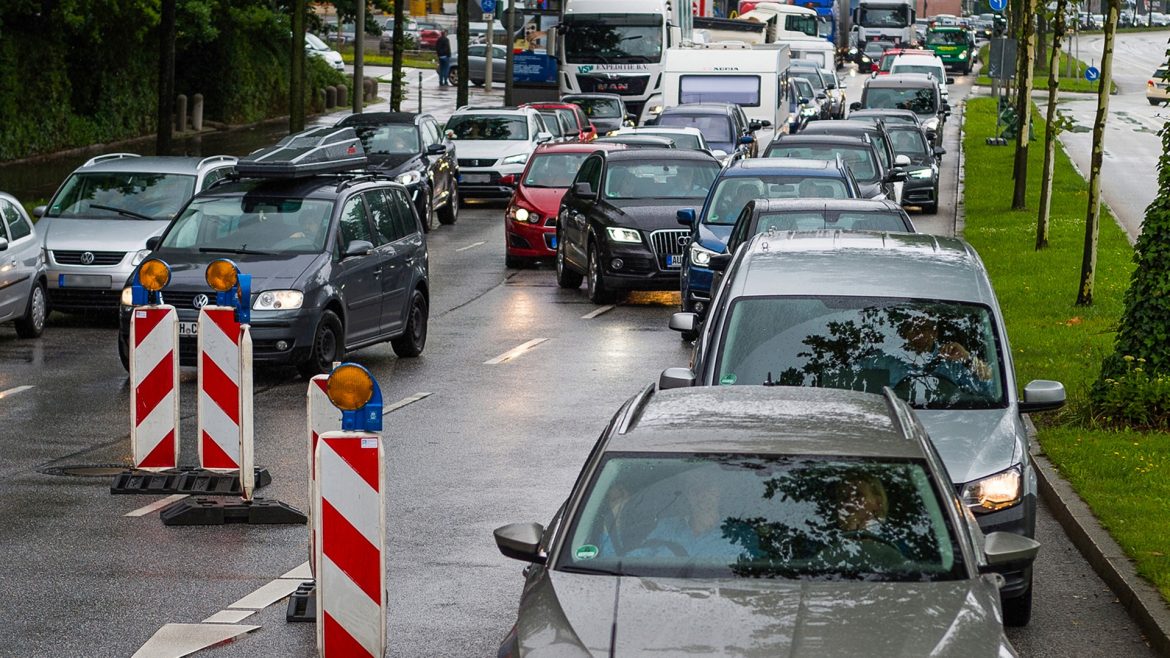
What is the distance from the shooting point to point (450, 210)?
35.7 m

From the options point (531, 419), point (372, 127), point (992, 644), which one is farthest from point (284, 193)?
point (372, 127)

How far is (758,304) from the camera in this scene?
9.88m

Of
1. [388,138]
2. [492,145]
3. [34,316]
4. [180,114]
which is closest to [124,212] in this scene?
[34,316]

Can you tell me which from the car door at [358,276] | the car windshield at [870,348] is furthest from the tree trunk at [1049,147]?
the car windshield at [870,348]

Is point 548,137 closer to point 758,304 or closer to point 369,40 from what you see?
point 758,304

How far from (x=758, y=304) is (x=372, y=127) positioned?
24.6 m

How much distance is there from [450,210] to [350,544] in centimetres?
2808

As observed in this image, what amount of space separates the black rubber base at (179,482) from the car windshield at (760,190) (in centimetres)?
961

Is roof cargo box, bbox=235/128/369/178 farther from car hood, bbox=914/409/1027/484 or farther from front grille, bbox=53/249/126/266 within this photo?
car hood, bbox=914/409/1027/484

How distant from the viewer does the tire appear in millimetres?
19172

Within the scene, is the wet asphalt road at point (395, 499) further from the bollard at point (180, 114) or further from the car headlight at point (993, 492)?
the bollard at point (180, 114)

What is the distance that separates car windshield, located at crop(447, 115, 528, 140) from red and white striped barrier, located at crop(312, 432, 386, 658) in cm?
3150

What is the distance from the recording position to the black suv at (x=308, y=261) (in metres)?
16.9

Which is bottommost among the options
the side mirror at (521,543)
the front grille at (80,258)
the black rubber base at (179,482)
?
the black rubber base at (179,482)
